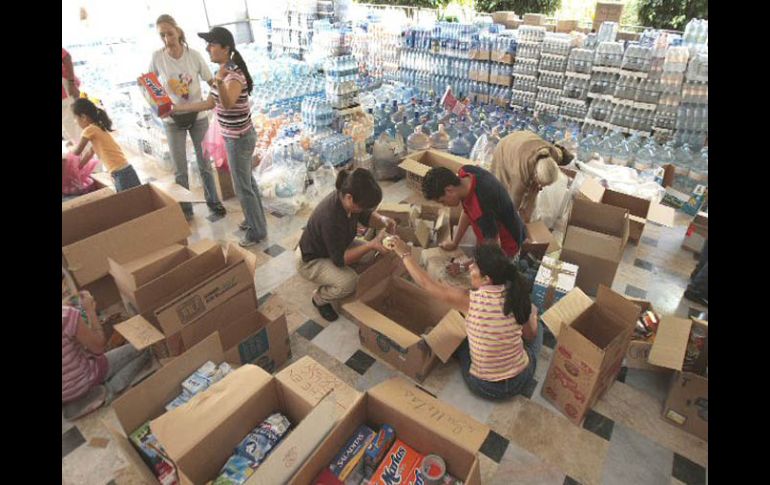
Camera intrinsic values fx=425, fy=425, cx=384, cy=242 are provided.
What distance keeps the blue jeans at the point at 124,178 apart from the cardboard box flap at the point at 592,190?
3.81m

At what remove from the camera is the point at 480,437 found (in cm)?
163

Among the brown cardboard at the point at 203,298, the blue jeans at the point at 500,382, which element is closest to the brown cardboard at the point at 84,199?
the brown cardboard at the point at 203,298

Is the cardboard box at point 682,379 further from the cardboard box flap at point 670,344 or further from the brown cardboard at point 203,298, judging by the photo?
the brown cardboard at point 203,298

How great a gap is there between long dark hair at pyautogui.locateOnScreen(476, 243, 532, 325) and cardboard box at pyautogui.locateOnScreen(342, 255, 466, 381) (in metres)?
0.53

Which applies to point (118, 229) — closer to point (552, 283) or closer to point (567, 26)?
point (552, 283)

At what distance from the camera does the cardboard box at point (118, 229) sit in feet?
8.88

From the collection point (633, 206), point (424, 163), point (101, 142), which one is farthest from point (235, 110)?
point (633, 206)

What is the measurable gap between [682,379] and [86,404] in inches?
122

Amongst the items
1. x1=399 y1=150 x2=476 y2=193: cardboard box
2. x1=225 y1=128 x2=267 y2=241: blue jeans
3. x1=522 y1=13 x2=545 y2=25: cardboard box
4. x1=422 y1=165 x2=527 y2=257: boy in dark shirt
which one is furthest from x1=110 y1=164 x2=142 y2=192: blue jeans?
x1=522 y1=13 x2=545 y2=25: cardboard box

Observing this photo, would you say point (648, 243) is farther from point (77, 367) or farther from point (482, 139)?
point (77, 367)

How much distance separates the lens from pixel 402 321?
115 inches
